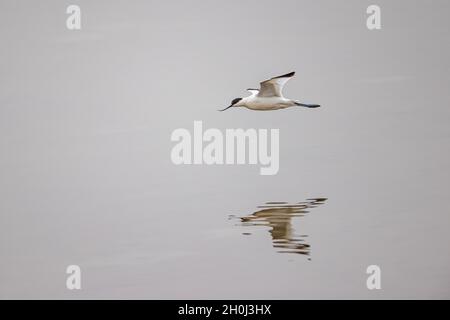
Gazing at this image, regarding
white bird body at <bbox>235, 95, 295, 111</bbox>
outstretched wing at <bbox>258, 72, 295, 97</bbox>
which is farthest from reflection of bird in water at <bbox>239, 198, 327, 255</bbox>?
outstretched wing at <bbox>258, 72, 295, 97</bbox>

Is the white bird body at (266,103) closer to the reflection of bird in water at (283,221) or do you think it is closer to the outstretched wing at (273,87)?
the outstretched wing at (273,87)

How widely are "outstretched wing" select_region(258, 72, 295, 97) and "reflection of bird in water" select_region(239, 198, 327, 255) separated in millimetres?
1715

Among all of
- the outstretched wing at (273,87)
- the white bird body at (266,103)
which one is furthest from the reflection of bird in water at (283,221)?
the outstretched wing at (273,87)

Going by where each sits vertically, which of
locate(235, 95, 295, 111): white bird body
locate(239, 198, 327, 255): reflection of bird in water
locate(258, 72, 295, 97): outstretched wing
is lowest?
locate(239, 198, 327, 255): reflection of bird in water

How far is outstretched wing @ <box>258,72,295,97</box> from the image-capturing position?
14.9 m

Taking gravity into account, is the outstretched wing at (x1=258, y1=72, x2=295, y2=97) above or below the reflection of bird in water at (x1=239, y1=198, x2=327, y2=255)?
above

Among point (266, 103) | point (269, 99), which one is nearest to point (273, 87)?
point (269, 99)

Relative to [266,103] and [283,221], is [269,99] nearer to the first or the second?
[266,103]

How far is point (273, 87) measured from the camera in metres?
15.1

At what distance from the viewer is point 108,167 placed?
707 inches

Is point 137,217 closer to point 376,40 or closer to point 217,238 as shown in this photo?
point 217,238

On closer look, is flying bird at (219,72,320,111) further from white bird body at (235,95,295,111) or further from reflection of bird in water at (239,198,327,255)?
reflection of bird in water at (239,198,327,255)

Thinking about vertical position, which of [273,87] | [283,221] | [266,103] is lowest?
[283,221]

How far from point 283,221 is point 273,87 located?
7.32 ft
